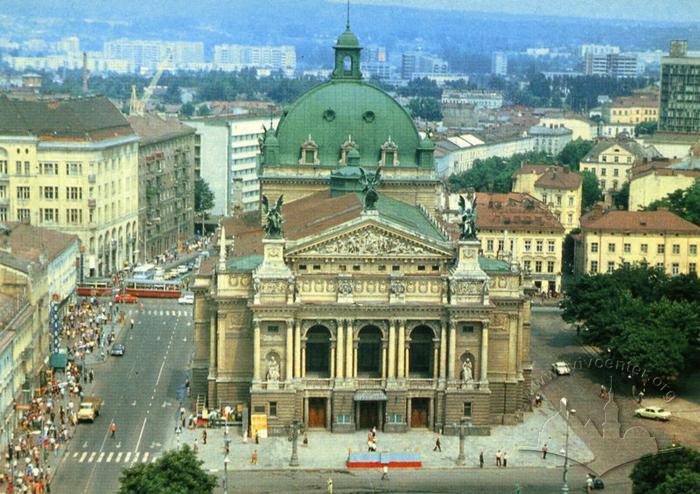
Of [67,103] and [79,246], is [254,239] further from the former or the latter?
[67,103]

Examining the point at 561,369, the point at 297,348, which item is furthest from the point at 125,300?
the point at 297,348

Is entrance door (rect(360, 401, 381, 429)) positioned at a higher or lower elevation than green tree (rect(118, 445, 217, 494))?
lower

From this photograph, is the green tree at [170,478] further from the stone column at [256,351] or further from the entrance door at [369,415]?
the entrance door at [369,415]

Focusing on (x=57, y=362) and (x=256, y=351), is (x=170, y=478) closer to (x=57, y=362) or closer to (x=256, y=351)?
(x=256, y=351)

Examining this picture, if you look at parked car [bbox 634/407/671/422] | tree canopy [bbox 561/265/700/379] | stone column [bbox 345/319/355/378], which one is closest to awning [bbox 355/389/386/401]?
stone column [bbox 345/319/355/378]

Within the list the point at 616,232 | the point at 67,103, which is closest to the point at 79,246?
the point at 67,103

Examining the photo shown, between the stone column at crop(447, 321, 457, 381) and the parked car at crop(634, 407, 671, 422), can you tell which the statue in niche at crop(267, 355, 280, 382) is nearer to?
the stone column at crop(447, 321, 457, 381)
